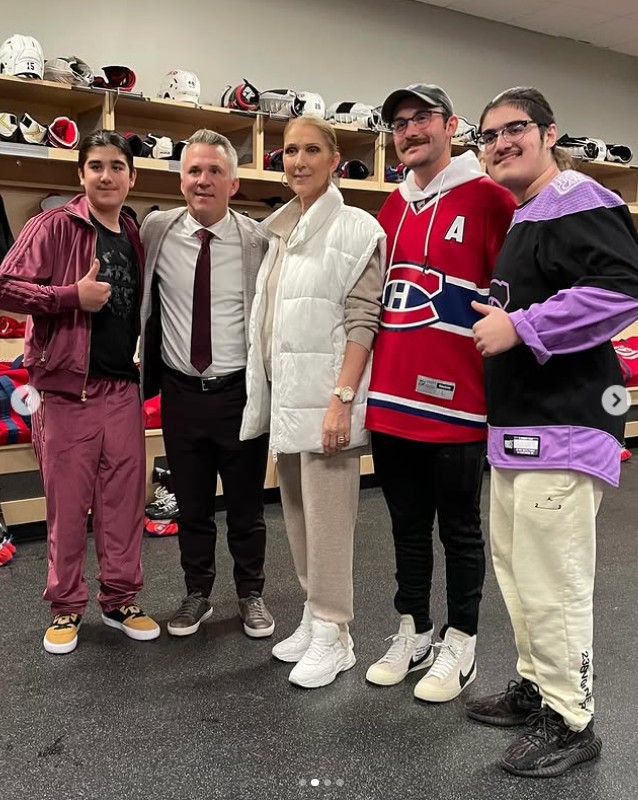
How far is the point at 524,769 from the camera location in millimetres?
1709

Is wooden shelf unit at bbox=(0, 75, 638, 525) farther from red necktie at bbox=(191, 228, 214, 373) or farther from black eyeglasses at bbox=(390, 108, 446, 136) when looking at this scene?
black eyeglasses at bbox=(390, 108, 446, 136)

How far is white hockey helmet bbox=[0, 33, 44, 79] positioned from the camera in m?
3.64

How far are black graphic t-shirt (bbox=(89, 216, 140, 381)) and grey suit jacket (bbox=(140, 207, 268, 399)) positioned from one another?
2.2 inches

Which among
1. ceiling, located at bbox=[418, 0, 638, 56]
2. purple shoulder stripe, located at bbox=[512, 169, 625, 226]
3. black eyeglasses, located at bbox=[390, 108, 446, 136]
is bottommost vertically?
purple shoulder stripe, located at bbox=[512, 169, 625, 226]

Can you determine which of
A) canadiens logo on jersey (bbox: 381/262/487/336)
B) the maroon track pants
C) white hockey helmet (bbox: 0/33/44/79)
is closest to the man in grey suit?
the maroon track pants

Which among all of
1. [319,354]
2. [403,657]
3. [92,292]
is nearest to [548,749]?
[403,657]

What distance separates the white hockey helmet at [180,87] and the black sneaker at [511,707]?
11.4 ft

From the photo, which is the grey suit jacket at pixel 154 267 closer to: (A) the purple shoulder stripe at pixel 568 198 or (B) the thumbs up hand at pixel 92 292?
(B) the thumbs up hand at pixel 92 292

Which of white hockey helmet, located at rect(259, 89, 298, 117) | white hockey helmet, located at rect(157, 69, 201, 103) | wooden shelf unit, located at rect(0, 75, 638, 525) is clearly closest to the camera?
wooden shelf unit, located at rect(0, 75, 638, 525)

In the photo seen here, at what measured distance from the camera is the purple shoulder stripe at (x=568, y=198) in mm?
1565

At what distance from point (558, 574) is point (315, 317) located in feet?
2.86

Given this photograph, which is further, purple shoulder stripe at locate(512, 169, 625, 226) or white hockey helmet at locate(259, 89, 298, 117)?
white hockey helmet at locate(259, 89, 298, 117)

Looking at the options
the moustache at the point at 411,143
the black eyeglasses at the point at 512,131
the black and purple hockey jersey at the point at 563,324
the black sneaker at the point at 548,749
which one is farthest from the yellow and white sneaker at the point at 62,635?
the black eyeglasses at the point at 512,131

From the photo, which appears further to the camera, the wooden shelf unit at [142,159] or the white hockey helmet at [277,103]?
the white hockey helmet at [277,103]
